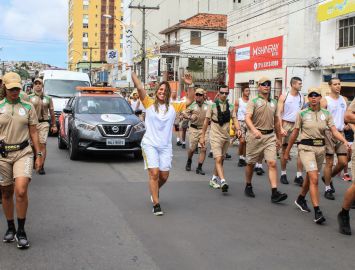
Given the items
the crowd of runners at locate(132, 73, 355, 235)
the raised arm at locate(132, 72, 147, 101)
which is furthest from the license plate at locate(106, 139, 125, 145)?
the raised arm at locate(132, 72, 147, 101)

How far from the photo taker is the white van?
20516 mm

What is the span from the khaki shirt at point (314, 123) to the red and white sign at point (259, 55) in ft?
Result: 68.1

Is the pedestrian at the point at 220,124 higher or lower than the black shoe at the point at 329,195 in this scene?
higher

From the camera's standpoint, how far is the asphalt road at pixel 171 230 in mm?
4977

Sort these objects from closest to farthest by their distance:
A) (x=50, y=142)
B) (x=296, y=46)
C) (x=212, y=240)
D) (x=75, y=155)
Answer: (x=212, y=240) < (x=75, y=155) < (x=50, y=142) < (x=296, y=46)

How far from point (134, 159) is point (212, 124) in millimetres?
4055

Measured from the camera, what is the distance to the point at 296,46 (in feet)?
86.0

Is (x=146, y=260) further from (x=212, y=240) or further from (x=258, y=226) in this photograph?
(x=258, y=226)

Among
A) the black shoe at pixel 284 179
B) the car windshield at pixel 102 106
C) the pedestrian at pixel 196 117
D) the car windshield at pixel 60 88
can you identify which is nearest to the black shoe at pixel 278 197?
the black shoe at pixel 284 179

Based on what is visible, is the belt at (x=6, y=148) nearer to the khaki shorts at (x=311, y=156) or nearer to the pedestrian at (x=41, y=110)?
the khaki shorts at (x=311, y=156)

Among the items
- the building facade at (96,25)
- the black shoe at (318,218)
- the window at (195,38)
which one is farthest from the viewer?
the building facade at (96,25)

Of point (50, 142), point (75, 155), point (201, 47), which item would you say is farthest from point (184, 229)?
point (201, 47)

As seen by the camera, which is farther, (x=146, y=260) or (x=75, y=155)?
(x=75, y=155)

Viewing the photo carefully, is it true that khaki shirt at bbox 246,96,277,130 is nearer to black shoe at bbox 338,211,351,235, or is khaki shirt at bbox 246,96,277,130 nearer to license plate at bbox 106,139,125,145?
black shoe at bbox 338,211,351,235
